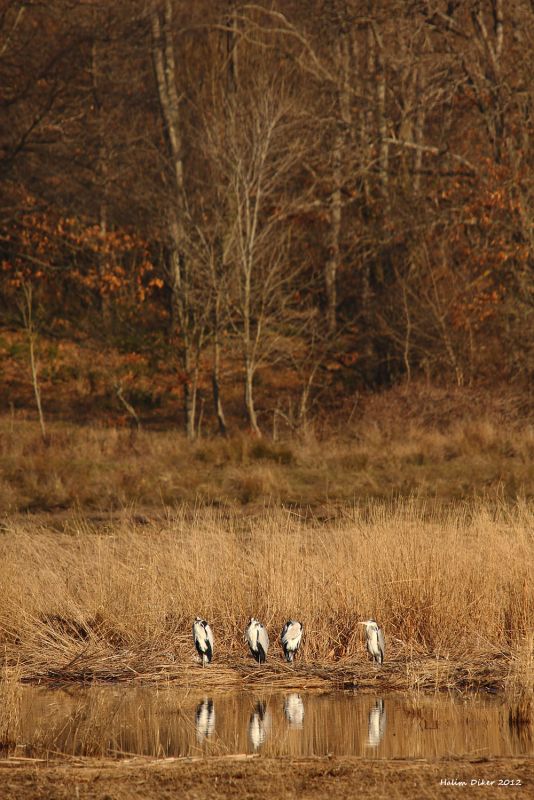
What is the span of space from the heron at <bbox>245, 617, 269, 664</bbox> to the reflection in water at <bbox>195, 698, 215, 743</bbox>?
1.81 ft

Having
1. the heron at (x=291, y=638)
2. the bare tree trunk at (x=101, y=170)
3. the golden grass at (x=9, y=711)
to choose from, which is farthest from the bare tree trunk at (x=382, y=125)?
the golden grass at (x=9, y=711)

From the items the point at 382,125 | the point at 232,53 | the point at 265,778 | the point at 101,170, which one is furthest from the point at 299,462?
the point at 232,53

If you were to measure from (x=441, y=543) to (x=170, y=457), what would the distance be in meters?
9.69

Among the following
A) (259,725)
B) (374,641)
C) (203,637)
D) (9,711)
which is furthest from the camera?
(203,637)

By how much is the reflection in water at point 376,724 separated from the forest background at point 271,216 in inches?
549

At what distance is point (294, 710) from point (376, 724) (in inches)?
24.5

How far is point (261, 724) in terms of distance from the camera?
7.67m

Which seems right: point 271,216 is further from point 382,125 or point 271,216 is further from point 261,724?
point 261,724

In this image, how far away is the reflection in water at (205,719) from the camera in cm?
735

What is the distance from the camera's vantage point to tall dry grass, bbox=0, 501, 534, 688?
9.29 m

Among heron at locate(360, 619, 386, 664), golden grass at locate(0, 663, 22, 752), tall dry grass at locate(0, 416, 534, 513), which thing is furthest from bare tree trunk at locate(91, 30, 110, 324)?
golden grass at locate(0, 663, 22, 752)

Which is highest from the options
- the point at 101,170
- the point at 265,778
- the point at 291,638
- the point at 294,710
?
the point at 101,170

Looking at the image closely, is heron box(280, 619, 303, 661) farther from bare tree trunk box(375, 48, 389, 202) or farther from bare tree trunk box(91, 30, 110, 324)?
bare tree trunk box(91, 30, 110, 324)

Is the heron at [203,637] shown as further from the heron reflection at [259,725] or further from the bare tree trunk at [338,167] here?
the bare tree trunk at [338,167]
